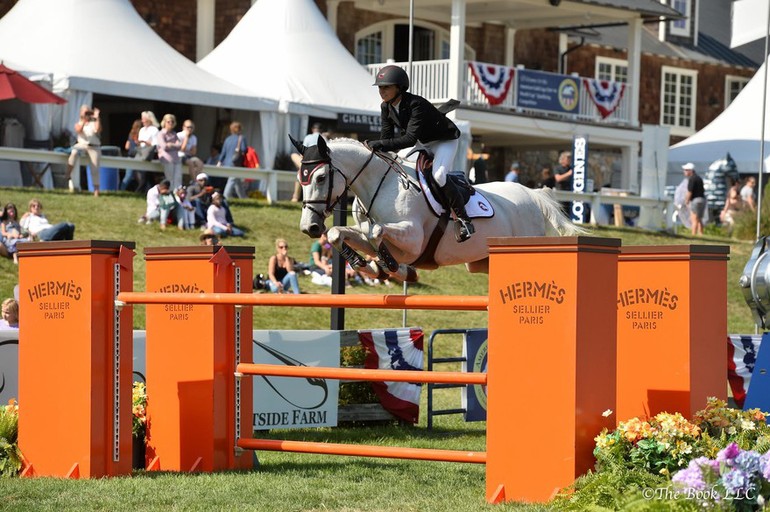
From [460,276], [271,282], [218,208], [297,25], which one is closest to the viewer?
[271,282]

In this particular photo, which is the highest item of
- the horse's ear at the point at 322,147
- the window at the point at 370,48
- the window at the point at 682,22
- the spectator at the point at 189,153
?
the window at the point at 682,22

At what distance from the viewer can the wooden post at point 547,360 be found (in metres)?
7.11

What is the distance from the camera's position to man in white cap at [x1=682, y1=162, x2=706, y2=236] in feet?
90.1

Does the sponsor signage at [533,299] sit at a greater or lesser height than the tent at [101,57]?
lesser

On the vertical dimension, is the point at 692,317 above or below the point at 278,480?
above

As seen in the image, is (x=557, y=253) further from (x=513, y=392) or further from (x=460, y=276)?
(x=460, y=276)

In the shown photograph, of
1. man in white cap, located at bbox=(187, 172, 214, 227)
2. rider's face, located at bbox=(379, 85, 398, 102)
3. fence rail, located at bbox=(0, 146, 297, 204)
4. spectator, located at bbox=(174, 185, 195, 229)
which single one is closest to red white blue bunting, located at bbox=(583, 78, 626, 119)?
fence rail, located at bbox=(0, 146, 297, 204)

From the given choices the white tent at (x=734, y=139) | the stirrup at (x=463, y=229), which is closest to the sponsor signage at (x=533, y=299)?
the stirrup at (x=463, y=229)

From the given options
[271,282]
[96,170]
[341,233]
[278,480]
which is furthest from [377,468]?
[96,170]

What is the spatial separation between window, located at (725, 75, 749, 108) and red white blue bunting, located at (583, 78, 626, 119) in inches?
461

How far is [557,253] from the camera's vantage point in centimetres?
720

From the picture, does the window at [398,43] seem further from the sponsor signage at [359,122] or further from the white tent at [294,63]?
the sponsor signage at [359,122]

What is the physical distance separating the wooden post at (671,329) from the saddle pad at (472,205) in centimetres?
197

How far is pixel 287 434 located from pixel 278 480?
3685mm
